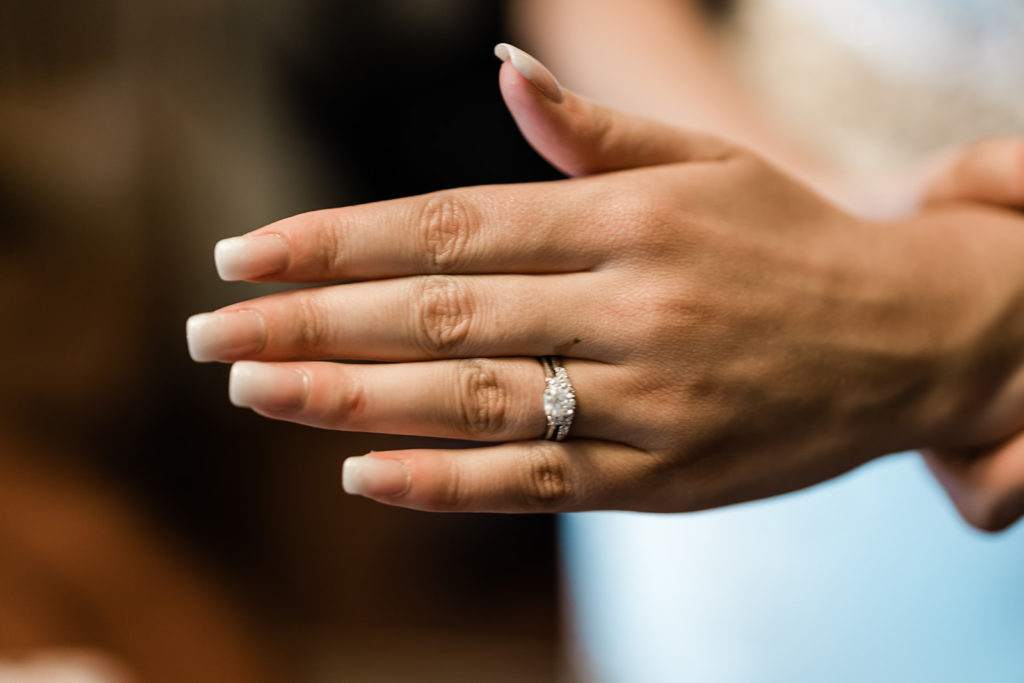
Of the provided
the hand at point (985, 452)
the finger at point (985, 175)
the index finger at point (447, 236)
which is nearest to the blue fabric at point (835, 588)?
the hand at point (985, 452)

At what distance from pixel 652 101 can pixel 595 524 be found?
25.0 inches

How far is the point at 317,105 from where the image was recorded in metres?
0.87

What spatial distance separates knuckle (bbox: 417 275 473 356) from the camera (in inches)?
15.7

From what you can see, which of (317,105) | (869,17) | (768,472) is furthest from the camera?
(869,17)

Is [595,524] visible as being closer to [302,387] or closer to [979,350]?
[979,350]

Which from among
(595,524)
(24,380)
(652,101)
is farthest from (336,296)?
(652,101)

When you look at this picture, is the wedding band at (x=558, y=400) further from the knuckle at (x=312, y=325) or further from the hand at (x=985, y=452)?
the hand at (x=985, y=452)

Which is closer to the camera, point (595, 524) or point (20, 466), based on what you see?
point (20, 466)

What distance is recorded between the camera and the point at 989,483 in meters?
0.59

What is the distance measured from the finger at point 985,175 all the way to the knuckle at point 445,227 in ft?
1.79

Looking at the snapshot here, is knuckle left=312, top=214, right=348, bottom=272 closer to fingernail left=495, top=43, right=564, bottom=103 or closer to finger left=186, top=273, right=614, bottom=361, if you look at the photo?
finger left=186, top=273, right=614, bottom=361

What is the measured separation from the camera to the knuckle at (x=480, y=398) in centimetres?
41

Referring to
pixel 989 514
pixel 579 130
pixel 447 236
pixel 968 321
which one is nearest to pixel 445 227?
pixel 447 236

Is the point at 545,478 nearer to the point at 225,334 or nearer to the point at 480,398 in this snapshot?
the point at 480,398
